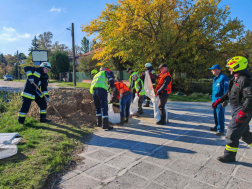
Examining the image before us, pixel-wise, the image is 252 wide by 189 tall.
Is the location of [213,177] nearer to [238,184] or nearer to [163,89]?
[238,184]

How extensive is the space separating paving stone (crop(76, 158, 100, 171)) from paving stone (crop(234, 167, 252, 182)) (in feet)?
7.85

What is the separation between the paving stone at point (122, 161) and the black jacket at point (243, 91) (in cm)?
219

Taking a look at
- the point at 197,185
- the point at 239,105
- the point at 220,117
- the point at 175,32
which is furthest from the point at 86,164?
the point at 175,32

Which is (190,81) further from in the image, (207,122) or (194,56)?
(207,122)

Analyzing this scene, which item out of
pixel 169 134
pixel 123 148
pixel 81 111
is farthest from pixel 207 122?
pixel 81 111

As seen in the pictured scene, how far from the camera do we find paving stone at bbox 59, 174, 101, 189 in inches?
105

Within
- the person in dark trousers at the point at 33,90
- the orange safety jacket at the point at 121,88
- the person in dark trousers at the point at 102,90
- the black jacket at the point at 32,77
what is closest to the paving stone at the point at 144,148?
the person in dark trousers at the point at 102,90

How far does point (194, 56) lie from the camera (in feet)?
45.2

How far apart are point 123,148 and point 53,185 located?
1687 mm

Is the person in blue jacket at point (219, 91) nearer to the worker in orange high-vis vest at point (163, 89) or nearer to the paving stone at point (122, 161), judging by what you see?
the worker in orange high-vis vest at point (163, 89)

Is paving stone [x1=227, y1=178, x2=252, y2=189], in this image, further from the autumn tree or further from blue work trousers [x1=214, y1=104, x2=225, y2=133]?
the autumn tree

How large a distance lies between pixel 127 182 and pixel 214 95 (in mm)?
3339

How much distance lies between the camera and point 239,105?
10.8ft

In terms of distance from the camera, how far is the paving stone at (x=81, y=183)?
266 centimetres
